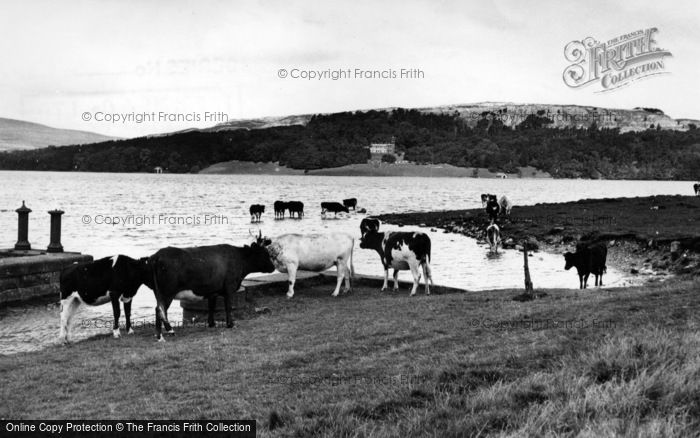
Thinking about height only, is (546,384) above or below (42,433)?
above

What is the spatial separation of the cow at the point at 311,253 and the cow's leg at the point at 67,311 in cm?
572

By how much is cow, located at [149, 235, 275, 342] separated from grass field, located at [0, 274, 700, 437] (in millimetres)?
720

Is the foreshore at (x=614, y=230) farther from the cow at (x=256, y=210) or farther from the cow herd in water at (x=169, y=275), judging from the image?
the cow herd in water at (x=169, y=275)

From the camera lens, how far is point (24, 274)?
2025 cm

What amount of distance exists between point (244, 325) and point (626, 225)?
3351cm

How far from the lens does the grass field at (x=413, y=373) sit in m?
5.91

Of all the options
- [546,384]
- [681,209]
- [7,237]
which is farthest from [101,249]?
[681,209]

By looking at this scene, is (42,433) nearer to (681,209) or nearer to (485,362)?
(485,362)

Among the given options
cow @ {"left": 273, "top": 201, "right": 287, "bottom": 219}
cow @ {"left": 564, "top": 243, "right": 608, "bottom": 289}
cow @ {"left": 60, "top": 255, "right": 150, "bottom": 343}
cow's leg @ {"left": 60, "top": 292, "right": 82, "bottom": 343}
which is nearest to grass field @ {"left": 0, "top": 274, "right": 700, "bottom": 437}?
cow's leg @ {"left": 60, "top": 292, "right": 82, "bottom": 343}

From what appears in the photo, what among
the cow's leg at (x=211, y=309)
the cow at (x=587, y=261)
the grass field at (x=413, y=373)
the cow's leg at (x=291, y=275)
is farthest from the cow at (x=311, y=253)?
the cow at (x=587, y=261)
